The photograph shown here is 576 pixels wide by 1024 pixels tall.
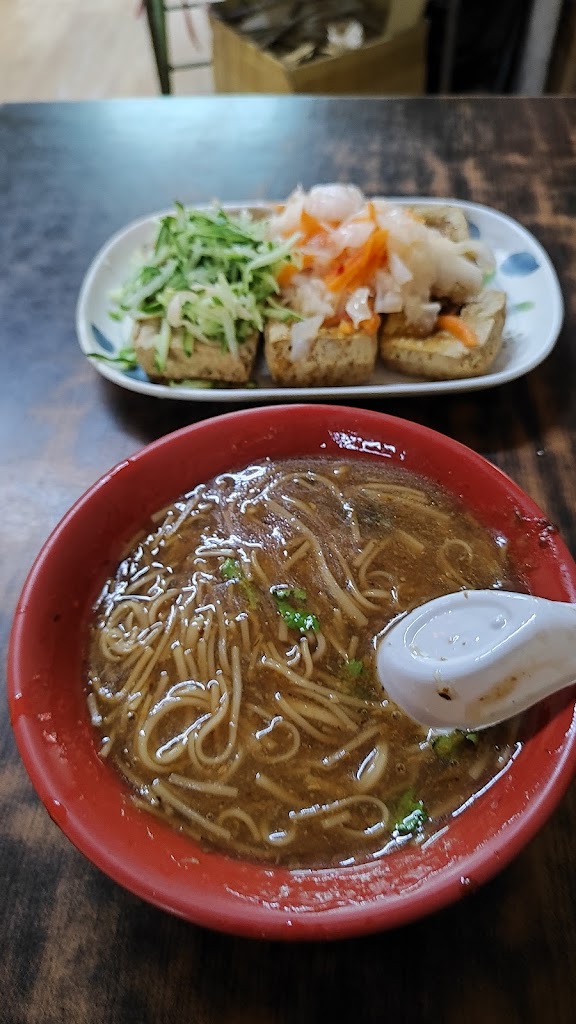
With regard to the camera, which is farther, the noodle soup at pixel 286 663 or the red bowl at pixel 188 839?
the noodle soup at pixel 286 663

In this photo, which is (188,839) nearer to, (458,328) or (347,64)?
(458,328)

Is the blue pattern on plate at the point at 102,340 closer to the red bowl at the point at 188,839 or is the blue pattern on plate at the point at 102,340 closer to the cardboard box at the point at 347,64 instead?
the red bowl at the point at 188,839

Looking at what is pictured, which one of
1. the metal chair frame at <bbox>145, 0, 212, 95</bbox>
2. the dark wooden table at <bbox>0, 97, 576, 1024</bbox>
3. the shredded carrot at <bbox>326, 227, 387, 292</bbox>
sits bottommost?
the dark wooden table at <bbox>0, 97, 576, 1024</bbox>

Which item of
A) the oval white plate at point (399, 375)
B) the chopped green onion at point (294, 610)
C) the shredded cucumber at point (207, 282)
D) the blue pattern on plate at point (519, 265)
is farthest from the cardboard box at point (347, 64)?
the chopped green onion at point (294, 610)

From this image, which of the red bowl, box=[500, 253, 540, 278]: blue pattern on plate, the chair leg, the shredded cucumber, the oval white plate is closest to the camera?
the red bowl

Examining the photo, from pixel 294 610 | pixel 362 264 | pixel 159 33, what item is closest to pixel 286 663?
pixel 294 610

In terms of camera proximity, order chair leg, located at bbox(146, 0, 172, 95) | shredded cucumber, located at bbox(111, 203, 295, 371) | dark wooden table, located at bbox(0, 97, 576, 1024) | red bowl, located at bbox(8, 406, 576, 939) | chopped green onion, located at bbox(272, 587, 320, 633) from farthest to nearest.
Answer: chair leg, located at bbox(146, 0, 172, 95), shredded cucumber, located at bbox(111, 203, 295, 371), chopped green onion, located at bbox(272, 587, 320, 633), dark wooden table, located at bbox(0, 97, 576, 1024), red bowl, located at bbox(8, 406, 576, 939)

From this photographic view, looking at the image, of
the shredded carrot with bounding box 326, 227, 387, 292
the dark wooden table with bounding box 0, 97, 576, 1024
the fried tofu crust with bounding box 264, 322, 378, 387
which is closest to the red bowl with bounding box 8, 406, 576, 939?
the dark wooden table with bounding box 0, 97, 576, 1024

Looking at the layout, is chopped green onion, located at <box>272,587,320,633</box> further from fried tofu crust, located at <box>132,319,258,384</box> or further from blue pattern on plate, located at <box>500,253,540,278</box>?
blue pattern on plate, located at <box>500,253,540,278</box>
